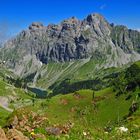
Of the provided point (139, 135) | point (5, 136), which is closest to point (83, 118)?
point (139, 135)

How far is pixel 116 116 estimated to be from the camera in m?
180

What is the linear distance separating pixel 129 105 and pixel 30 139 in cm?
16511

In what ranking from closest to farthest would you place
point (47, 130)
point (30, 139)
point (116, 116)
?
point (30, 139) → point (47, 130) → point (116, 116)

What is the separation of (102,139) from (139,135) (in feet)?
19.2

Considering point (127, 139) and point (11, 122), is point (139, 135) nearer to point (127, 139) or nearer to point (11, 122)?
point (127, 139)

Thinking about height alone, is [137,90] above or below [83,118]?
above

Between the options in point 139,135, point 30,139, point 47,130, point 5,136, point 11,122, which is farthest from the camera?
point 139,135

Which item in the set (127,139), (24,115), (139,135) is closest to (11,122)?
(24,115)

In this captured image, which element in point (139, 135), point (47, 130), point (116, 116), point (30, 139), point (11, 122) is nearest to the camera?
point (30, 139)

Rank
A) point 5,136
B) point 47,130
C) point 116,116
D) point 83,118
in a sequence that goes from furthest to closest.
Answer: point 83,118, point 116,116, point 47,130, point 5,136

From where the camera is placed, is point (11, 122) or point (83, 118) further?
point (83, 118)

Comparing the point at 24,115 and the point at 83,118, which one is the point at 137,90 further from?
the point at 24,115

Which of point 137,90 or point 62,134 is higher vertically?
point 137,90

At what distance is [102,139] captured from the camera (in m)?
31.2
